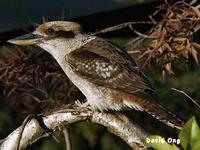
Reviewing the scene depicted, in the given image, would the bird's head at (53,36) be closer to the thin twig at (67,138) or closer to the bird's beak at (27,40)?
the bird's beak at (27,40)

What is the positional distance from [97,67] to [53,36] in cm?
20

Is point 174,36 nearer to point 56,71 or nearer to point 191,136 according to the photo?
point 56,71

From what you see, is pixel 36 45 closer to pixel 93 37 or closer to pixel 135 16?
pixel 93 37

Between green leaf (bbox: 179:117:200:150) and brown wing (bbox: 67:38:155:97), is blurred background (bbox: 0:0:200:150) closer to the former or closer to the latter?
brown wing (bbox: 67:38:155:97)

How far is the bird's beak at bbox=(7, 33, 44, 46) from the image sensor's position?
2.41 meters

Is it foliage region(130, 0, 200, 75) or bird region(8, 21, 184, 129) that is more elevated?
foliage region(130, 0, 200, 75)

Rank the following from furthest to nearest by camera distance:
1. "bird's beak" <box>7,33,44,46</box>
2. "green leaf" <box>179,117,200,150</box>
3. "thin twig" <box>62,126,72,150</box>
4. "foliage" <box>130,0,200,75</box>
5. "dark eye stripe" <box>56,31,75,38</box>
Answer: "dark eye stripe" <box>56,31,75,38</box> < "bird's beak" <box>7,33,44,46</box> < "foliage" <box>130,0,200,75</box> < "thin twig" <box>62,126,72,150</box> < "green leaf" <box>179,117,200,150</box>

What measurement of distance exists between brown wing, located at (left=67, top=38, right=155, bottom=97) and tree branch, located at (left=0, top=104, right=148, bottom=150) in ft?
2.15

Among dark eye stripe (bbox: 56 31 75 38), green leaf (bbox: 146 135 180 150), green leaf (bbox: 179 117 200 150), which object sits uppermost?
green leaf (bbox: 179 117 200 150)

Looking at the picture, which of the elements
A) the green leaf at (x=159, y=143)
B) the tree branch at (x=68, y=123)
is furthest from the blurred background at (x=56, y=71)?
the green leaf at (x=159, y=143)

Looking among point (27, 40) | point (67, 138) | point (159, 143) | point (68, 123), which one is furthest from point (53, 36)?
point (159, 143)

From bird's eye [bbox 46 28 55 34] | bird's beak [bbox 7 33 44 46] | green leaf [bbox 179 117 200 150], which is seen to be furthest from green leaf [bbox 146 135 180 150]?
bird's eye [bbox 46 28 55 34]

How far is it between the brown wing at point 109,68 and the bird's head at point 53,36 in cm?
7

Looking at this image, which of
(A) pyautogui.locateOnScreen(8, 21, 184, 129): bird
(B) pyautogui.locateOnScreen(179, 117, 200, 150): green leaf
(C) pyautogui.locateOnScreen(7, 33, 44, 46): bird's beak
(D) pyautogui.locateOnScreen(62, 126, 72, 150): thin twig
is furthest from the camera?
(A) pyautogui.locateOnScreen(8, 21, 184, 129): bird
